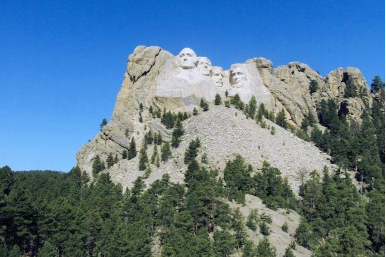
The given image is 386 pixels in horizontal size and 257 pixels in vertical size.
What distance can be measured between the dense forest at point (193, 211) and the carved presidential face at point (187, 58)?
2274cm

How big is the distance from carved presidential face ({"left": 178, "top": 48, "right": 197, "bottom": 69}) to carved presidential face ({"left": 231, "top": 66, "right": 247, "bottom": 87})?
1160 centimetres

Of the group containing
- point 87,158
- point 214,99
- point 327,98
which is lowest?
point 87,158

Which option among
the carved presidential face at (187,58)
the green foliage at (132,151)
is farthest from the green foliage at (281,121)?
the green foliage at (132,151)

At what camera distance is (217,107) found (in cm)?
10500

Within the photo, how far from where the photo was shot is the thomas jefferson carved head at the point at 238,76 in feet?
383

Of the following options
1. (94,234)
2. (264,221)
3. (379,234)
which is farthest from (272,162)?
(94,234)

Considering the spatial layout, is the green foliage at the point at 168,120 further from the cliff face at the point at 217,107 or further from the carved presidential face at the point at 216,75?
the carved presidential face at the point at 216,75

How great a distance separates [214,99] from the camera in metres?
109

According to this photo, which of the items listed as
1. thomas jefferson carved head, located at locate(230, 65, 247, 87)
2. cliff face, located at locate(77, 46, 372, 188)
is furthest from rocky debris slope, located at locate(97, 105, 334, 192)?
thomas jefferson carved head, located at locate(230, 65, 247, 87)

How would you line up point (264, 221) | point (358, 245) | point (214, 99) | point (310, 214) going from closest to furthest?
point (358, 245) < point (264, 221) < point (310, 214) < point (214, 99)

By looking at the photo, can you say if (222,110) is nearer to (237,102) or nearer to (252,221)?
(237,102)

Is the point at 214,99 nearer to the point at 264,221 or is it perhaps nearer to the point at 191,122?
the point at 191,122

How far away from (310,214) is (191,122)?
3694 cm

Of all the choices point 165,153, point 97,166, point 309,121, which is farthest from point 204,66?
point 97,166
